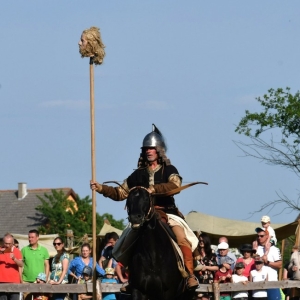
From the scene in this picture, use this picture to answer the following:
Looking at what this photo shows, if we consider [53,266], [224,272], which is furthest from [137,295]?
[53,266]

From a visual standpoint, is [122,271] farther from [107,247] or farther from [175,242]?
[175,242]

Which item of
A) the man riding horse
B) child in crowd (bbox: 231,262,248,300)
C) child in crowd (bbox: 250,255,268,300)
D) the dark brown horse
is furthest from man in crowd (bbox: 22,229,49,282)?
the dark brown horse

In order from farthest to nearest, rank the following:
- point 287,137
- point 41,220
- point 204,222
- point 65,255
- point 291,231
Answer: point 41,220 < point 287,137 < point 204,222 < point 291,231 < point 65,255

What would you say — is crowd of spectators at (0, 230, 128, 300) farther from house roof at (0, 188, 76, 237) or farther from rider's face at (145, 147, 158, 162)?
house roof at (0, 188, 76, 237)

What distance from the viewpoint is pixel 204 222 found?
73.0 ft

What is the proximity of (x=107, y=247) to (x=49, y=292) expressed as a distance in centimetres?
146

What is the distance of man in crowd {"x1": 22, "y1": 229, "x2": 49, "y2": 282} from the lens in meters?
16.0

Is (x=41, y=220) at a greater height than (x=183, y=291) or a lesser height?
greater

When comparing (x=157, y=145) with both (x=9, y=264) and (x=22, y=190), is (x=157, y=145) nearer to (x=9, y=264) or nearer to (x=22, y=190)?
(x=9, y=264)

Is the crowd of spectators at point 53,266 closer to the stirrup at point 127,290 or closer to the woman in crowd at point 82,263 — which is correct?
the woman in crowd at point 82,263

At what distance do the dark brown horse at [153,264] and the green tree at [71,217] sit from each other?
33.5 meters

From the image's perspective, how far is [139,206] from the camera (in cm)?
1168

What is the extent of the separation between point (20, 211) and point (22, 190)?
113 inches

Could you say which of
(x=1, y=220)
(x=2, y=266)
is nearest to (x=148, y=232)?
(x=2, y=266)
